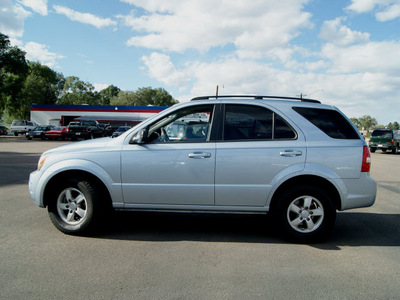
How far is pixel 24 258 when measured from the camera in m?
3.58

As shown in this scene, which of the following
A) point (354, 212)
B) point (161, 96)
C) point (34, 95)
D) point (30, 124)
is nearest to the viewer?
point (354, 212)

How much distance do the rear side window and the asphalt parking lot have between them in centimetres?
153

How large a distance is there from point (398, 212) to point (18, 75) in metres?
47.2

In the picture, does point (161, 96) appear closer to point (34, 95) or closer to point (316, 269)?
point (34, 95)

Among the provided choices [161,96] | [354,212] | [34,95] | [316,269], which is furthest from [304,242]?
[161,96]

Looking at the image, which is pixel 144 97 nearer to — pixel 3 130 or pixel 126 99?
pixel 126 99

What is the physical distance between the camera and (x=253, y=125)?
14.0 feet

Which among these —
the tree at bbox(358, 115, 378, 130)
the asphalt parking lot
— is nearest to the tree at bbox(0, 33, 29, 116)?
the asphalt parking lot

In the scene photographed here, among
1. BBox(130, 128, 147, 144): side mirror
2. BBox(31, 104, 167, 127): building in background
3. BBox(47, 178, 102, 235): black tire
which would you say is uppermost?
BBox(31, 104, 167, 127): building in background

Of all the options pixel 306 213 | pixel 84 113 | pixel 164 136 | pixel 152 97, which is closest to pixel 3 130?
Answer: pixel 84 113

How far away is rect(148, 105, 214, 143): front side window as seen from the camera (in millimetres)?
4288

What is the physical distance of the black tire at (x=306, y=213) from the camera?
4094 mm

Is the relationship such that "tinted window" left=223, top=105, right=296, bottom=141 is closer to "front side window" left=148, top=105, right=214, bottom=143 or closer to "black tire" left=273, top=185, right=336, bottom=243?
"front side window" left=148, top=105, right=214, bottom=143

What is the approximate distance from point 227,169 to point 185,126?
3.01ft
